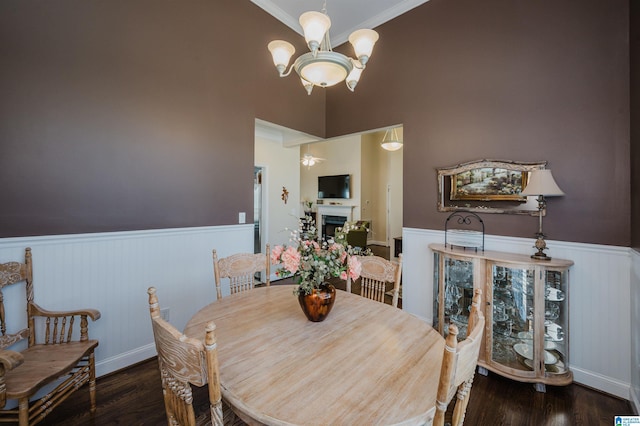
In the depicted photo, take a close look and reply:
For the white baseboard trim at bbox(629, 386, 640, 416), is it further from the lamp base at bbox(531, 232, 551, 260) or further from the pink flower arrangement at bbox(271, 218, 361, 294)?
the pink flower arrangement at bbox(271, 218, 361, 294)

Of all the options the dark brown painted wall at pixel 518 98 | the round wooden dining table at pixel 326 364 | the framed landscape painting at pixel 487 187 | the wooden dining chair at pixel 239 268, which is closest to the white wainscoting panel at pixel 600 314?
the dark brown painted wall at pixel 518 98

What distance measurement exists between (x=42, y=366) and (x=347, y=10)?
4.39 metres

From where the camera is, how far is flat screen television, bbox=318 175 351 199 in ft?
27.4

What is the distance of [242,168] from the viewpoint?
10.6ft

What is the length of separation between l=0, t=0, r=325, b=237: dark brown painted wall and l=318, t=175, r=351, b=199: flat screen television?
5165 mm

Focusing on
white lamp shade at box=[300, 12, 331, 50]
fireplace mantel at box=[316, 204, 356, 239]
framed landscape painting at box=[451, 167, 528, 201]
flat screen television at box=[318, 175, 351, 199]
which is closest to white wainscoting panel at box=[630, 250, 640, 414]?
framed landscape painting at box=[451, 167, 528, 201]

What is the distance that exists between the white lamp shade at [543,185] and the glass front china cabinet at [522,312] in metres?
0.55

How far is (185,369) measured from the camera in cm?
88

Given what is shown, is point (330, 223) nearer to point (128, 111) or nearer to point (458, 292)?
point (458, 292)

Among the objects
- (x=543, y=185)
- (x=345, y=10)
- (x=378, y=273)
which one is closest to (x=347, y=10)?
(x=345, y=10)

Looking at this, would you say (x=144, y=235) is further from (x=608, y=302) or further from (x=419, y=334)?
(x=608, y=302)

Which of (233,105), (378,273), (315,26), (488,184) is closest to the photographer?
(315,26)

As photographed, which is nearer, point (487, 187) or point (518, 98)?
point (518, 98)

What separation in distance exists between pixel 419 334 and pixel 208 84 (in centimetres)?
303
